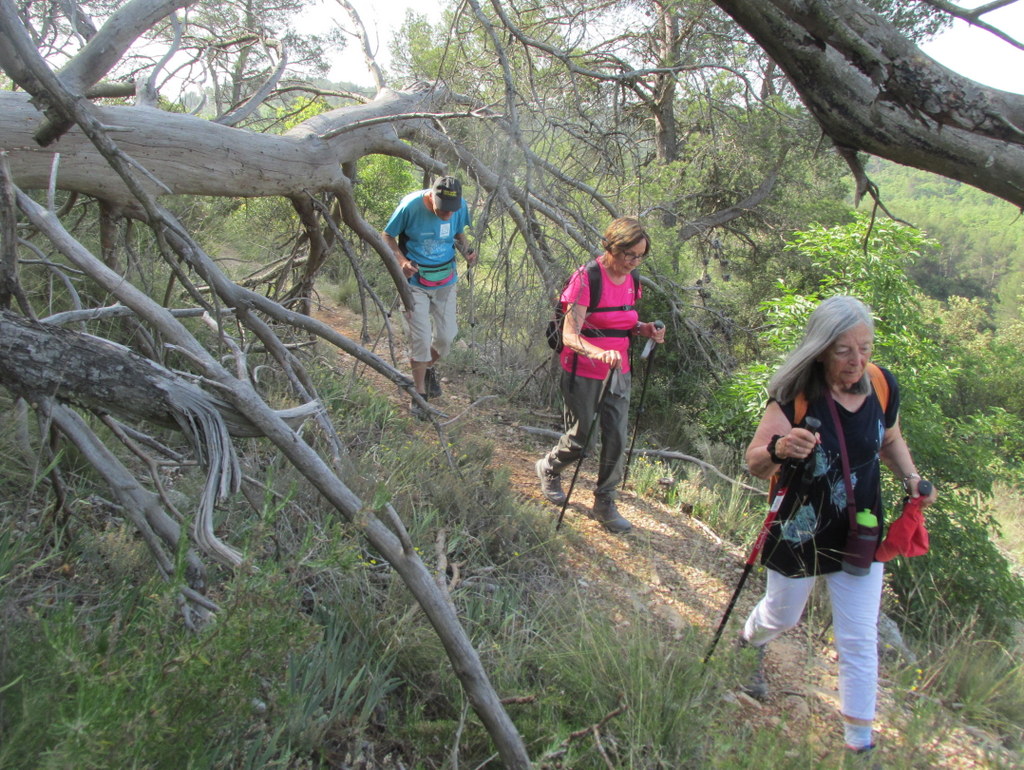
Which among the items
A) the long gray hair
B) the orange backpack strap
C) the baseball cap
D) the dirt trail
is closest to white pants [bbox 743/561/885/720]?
the dirt trail

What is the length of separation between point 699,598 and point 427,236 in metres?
3.34

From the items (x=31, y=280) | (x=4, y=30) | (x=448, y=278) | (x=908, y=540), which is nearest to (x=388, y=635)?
(x=908, y=540)

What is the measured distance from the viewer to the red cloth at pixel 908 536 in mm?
2859

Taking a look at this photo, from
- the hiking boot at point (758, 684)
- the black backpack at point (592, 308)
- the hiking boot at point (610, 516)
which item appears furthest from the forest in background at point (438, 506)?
the hiking boot at point (610, 516)

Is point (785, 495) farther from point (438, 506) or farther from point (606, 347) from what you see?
point (438, 506)

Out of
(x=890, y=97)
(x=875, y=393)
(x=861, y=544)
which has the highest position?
(x=890, y=97)

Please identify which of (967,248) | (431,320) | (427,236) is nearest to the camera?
(427,236)

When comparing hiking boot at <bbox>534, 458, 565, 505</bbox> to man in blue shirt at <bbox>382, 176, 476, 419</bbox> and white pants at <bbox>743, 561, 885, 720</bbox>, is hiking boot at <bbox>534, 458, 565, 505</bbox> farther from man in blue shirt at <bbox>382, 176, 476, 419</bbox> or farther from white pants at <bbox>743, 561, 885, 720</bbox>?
white pants at <bbox>743, 561, 885, 720</bbox>

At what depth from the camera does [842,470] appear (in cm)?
285

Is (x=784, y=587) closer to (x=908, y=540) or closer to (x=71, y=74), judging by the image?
(x=908, y=540)

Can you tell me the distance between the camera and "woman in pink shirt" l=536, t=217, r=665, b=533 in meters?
4.39

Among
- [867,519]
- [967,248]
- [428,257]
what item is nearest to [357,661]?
[867,519]

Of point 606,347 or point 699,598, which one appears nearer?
→ point 699,598

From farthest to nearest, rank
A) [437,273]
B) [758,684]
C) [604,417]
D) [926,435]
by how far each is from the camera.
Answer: [437,273]
[926,435]
[604,417]
[758,684]
